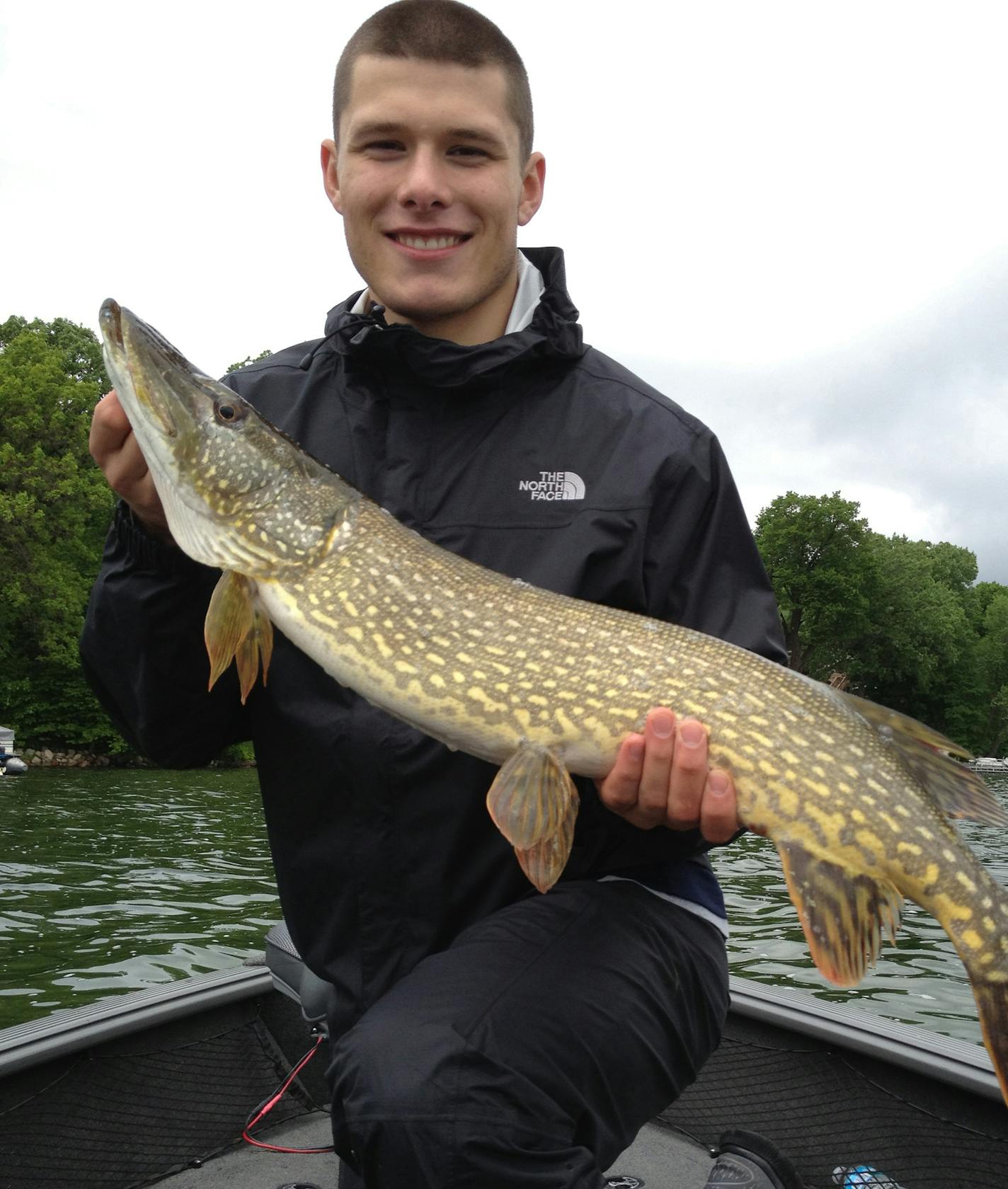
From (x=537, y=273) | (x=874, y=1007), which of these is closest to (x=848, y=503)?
(x=874, y=1007)

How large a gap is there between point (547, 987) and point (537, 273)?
6.68 ft

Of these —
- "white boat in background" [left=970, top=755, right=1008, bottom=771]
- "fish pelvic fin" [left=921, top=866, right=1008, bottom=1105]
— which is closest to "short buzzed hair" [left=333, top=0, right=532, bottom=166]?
"fish pelvic fin" [left=921, top=866, right=1008, bottom=1105]

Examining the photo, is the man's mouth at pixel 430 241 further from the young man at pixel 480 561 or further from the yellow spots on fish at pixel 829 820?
the yellow spots on fish at pixel 829 820

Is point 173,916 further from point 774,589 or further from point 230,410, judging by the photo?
point 774,589

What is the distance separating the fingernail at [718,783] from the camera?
2.20 metres

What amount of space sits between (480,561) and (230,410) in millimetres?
707

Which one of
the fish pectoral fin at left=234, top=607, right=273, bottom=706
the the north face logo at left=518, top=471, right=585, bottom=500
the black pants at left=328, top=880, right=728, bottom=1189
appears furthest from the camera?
the the north face logo at left=518, top=471, right=585, bottom=500

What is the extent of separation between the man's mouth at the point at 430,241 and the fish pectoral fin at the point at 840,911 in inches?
69.7

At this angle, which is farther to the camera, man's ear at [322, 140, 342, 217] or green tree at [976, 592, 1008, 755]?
green tree at [976, 592, 1008, 755]

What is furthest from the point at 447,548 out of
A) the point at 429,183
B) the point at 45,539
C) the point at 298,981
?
the point at 45,539

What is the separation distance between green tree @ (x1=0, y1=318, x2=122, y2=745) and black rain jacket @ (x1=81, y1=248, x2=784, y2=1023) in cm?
2504

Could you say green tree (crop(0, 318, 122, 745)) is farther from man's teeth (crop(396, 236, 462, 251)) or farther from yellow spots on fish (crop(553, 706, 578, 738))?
yellow spots on fish (crop(553, 706, 578, 738))

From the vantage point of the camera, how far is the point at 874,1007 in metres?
7.67

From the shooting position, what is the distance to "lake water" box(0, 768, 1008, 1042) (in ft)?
24.6
